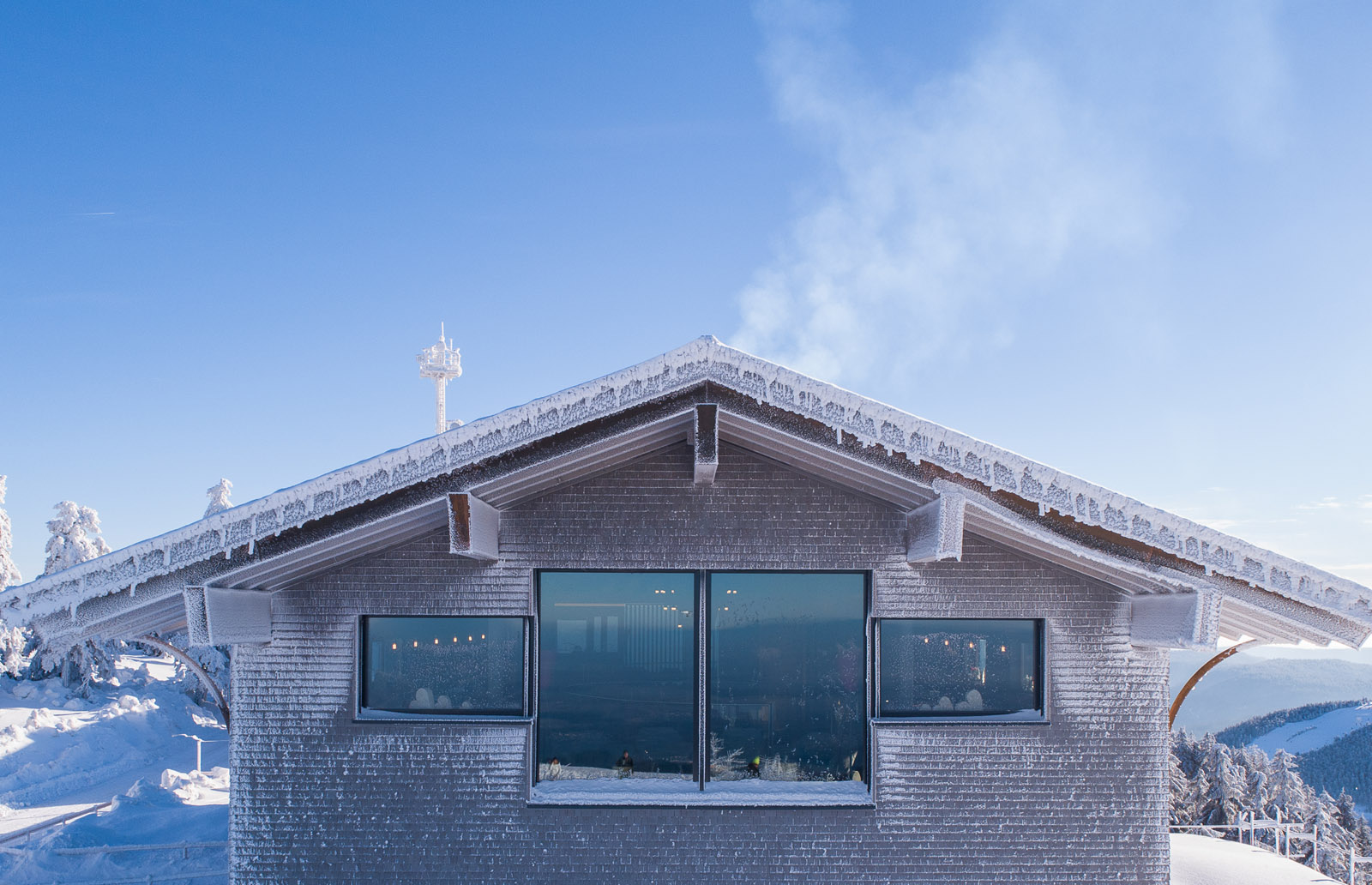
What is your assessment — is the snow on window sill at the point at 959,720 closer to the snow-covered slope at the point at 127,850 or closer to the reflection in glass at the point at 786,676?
the reflection in glass at the point at 786,676

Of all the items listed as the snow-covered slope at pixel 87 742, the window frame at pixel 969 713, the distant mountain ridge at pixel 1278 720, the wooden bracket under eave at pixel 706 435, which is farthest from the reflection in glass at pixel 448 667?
the distant mountain ridge at pixel 1278 720

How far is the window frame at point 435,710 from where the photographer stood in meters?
6.10

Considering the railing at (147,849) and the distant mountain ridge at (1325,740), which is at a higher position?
the railing at (147,849)

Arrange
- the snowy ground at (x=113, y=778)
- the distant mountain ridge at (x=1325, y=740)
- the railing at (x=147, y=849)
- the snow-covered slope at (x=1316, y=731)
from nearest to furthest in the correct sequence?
1. the railing at (x=147, y=849)
2. the snowy ground at (x=113, y=778)
3. the distant mountain ridge at (x=1325, y=740)
4. the snow-covered slope at (x=1316, y=731)

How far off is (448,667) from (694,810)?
2.40 metres

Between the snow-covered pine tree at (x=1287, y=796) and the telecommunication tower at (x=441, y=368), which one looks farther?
the snow-covered pine tree at (x=1287, y=796)

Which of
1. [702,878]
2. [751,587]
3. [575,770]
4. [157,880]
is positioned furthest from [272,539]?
[157,880]

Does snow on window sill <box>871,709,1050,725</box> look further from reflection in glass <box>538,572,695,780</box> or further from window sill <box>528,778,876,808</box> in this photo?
reflection in glass <box>538,572,695,780</box>

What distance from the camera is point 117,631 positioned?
5934 millimetres

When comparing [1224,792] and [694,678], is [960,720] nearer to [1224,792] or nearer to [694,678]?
[694,678]

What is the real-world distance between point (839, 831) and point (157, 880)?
8138 millimetres

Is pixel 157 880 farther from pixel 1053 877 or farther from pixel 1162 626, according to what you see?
pixel 1162 626

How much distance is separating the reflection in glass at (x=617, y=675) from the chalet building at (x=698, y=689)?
0.02m

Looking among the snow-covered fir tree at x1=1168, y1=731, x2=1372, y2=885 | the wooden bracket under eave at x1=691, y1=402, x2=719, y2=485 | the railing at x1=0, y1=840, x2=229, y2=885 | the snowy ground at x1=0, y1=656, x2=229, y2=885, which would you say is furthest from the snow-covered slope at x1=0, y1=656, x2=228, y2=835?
the snow-covered fir tree at x1=1168, y1=731, x2=1372, y2=885
